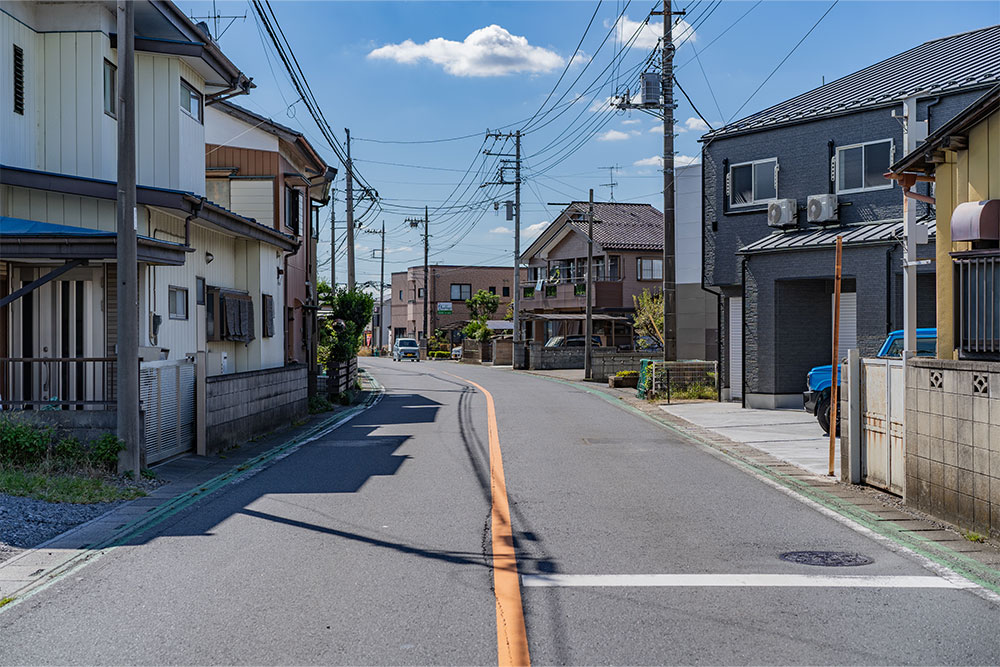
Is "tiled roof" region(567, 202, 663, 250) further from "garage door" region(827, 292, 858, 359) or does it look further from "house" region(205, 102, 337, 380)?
"garage door" region(827, 292, 858, 359)

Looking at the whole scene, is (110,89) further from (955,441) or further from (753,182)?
(753,182)

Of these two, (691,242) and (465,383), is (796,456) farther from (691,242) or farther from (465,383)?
(465,383)

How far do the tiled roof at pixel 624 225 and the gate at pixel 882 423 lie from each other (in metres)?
44.4

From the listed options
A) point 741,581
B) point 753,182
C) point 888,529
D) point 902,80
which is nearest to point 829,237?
point 753,182

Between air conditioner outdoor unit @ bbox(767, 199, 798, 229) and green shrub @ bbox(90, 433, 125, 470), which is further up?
air conditioner outdoor unit @ bbox(767, 199, 798, 229)

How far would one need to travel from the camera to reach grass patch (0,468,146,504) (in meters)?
10.4

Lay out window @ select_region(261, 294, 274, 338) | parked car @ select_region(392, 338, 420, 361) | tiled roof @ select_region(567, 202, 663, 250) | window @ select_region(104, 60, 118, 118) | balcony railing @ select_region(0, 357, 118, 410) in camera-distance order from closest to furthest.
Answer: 1. balcony railing @ select_region(0, 357, 118, 410)
2. window @ select_region(104, 60, 118, 118)
3. window @ select_region(261, 294, 274, 338)
4. tiled roof @ select_region(567, 202, 663, 250)
5. parked car @ select_region(392, 338, 420, 361)

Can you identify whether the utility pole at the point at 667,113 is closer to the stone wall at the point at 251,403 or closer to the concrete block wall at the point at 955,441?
the stone wall at the point at 251,403

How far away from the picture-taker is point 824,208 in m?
22.6

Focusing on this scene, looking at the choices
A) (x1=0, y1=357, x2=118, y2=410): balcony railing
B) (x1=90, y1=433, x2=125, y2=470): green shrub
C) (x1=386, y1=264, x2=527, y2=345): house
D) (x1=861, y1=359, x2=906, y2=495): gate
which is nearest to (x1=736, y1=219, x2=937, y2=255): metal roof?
(x1=861, y1=359, x2=906, y2=495): gate

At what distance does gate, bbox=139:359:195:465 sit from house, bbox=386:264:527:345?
74742mm

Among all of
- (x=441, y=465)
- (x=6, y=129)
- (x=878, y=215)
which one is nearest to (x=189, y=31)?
(x=6, y=129)

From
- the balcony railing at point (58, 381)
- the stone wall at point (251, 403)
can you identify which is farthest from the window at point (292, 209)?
the balcony railing at point (58, 381)

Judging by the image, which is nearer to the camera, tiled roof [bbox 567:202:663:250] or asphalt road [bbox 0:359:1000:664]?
asphalt road [bbox 0:359:1000:664]
